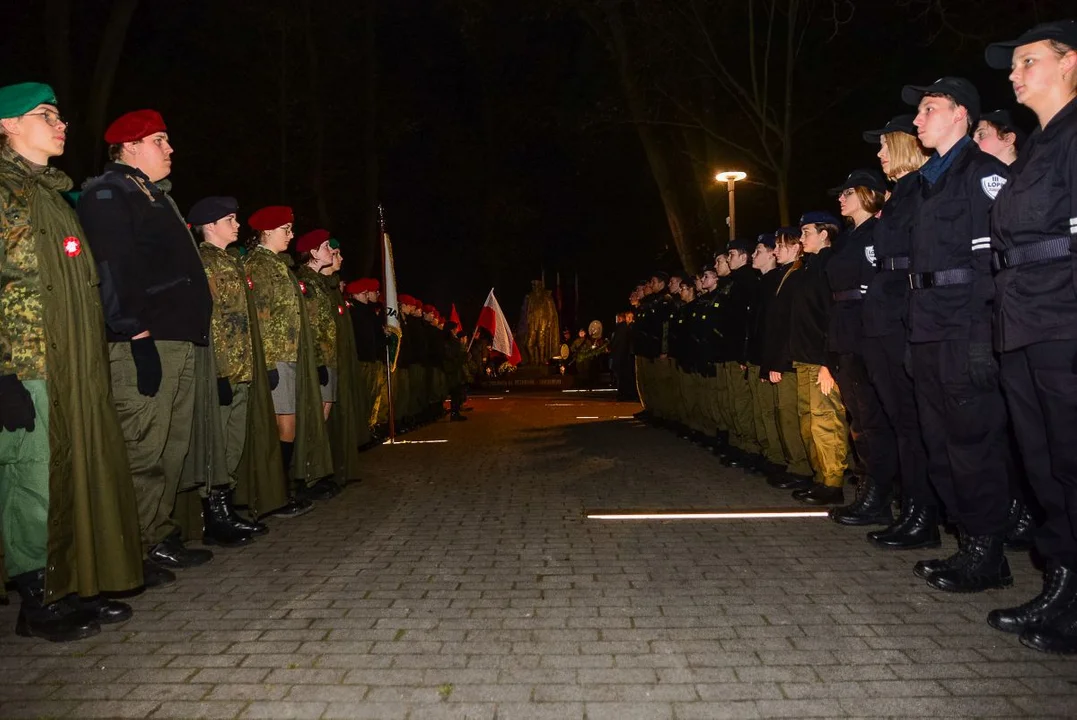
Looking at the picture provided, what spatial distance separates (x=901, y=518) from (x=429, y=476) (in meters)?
4.98

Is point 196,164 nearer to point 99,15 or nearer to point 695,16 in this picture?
point 99,15

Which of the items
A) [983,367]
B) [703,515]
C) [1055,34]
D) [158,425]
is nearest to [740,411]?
[703,515]

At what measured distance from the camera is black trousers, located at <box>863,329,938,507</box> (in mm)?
5879

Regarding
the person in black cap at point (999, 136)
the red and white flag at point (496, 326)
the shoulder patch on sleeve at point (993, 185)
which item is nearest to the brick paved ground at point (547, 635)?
the shoulder patch on sleeve at point (993, 185)

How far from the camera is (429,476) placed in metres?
9.59

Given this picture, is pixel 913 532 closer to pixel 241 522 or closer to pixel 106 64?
pixel 241 522

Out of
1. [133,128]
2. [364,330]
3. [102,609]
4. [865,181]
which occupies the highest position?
[133,128]

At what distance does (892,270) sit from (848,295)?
35.7 inches

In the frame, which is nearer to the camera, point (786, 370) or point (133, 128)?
point (133, 128)

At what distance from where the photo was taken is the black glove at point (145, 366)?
5.08 meters

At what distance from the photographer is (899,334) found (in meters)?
5.82

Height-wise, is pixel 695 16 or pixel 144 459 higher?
pixel 695 16

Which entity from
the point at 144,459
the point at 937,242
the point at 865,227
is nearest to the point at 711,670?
the point at 937,242

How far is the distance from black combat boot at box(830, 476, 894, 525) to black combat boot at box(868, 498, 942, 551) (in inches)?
23.3
